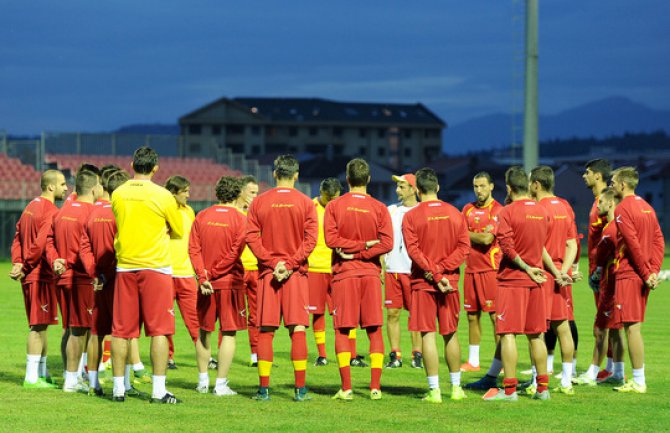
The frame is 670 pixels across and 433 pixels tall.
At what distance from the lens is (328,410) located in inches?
379

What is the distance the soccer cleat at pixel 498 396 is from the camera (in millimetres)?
10227

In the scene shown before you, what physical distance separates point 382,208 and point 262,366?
1.89 metres

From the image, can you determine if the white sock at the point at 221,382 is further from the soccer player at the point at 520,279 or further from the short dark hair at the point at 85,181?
the soccer player at the point at 520,279

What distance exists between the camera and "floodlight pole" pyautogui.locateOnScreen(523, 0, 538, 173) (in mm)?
28734

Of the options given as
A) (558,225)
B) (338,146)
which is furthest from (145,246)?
(338,146)

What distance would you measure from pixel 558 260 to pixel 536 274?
70 centimetres

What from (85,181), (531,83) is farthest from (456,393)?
(531,83)

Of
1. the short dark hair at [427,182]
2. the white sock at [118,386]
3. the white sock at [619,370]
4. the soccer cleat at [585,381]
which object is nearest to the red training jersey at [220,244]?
the white sock at [118,386]

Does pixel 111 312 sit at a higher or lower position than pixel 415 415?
higher

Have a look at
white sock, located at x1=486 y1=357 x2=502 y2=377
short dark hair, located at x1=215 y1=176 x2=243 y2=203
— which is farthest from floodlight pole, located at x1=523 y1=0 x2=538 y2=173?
short dark hair, located at x1=215 y1=176 x2=243 y2=203

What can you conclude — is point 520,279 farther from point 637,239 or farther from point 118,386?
point 118,386

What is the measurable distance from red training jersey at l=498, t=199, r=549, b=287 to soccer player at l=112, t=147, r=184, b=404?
3072mm

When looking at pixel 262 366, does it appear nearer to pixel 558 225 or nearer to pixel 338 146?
pixel 558 225

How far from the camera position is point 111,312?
10.3 meters
